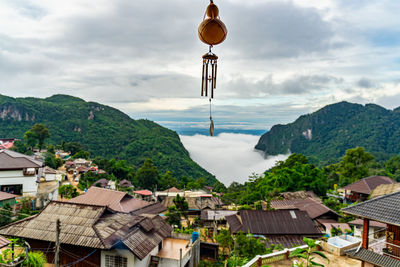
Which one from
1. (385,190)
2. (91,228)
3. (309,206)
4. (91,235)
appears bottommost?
(309,206)

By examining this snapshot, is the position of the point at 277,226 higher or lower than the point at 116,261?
lower

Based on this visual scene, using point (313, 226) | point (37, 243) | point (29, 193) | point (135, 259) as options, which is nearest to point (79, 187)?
point (29, 193)

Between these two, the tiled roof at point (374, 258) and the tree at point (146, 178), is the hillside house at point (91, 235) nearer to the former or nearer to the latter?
the tiled roof at point (374, 258)

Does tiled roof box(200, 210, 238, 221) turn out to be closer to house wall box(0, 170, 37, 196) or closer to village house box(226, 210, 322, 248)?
village house box(226, 210, 322, 248)

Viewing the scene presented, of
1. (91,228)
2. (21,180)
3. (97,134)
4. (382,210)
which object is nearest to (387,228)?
(382,210)

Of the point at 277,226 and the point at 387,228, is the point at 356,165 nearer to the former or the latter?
the point at 277,226

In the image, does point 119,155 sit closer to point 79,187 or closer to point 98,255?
point 79,187

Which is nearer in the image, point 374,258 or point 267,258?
point 374,258
